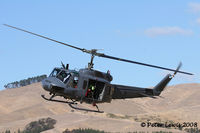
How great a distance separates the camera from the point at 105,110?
10481cm

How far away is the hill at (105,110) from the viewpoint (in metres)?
58.9

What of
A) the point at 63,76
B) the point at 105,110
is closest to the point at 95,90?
the point at 63,76

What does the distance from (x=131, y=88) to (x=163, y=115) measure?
47708 millimetres

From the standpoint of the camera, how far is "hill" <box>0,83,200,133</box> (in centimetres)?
5889

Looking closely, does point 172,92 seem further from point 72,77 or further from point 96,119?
point 72,77

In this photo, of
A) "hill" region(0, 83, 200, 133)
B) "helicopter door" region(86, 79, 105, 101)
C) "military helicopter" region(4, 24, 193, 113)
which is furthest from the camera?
"hill" region(0, 83, 200, 133)

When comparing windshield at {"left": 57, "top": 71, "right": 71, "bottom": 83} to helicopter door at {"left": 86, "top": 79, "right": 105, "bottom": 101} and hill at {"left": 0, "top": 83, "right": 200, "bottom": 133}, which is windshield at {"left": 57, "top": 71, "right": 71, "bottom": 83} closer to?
helicopter door at {"left": 86, "top": 79, "right": 105, "bottom": 101}

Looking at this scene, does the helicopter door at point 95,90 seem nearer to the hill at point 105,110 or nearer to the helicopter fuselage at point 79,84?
the helicopter fuselage at point 79,84

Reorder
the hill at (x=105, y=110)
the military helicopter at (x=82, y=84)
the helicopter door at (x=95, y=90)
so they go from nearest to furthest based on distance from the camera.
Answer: the military helicopter at (x=82, y=84), the helicopter door at (x=95, y=90), the hill at (x=105, y=110)

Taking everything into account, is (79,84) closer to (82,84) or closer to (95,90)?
(82,84)

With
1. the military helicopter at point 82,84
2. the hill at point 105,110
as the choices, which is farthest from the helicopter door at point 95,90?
the hill at point 105,110

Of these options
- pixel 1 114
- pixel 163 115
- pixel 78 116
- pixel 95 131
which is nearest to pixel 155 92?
pixel 95 131

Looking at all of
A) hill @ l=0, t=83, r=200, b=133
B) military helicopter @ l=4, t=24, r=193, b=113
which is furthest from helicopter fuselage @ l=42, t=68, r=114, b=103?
hill @ l=0, t=83, r=200, b=133

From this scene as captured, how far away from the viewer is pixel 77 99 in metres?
26.9
